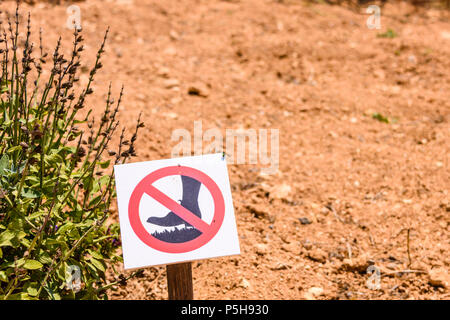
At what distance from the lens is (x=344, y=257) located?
270 centimetres

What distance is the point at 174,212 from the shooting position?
1900mm

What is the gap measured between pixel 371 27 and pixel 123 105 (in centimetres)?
270

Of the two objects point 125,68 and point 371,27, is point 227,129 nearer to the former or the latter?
point 125,68

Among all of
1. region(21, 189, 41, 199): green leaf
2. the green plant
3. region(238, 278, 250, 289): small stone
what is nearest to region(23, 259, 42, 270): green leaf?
the green plant

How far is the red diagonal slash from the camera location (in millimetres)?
1905

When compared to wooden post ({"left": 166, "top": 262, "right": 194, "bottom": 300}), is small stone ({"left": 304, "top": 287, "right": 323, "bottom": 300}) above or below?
below

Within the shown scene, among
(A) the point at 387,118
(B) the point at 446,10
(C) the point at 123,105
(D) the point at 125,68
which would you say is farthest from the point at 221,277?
(B) the point at 446,10

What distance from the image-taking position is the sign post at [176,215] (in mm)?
1854

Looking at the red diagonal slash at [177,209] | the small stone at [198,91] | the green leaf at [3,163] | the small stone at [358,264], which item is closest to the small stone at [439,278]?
the small stone at [358,264]

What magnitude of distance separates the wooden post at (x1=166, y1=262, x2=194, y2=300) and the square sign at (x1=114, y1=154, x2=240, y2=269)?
0.15m

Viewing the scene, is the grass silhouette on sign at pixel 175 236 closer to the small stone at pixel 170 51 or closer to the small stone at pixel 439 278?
the small stone at pixel 439 278

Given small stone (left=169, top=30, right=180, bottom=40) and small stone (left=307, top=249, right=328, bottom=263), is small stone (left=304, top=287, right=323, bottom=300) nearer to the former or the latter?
small stone (left=307, top=249, right=328, bottom=263)

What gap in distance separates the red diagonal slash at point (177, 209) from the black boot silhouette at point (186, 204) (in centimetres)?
1

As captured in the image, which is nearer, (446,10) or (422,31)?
(422,31)
